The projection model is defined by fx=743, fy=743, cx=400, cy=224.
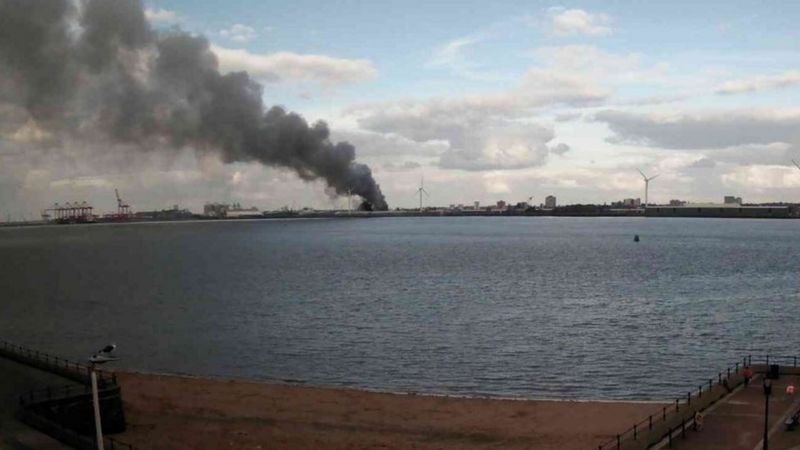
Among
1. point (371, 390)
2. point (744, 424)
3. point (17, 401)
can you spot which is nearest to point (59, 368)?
point (17, 401)

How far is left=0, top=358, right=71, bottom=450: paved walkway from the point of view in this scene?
24016 mm

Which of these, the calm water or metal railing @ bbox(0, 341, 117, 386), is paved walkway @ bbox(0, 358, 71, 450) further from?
the calm water

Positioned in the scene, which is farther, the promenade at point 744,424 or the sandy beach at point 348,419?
the sandy beach at point 348,419

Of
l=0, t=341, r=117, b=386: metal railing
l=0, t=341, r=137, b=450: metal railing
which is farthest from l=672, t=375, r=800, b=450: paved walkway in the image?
l=0, t=341, r=117, b=386: metal railing

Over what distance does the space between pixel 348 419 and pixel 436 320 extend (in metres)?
30.1

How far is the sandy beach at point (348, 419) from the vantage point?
1148 inches

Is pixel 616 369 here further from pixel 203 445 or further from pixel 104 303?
pixel 104 303

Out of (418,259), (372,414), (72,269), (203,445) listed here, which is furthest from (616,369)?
(72,269)

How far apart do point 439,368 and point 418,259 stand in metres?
89.9

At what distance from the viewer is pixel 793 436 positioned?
77.5 feet

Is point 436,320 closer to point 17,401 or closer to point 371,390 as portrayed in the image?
point 371,390

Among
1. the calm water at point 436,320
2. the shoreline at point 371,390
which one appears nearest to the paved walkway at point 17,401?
the shoreline at point 371,390

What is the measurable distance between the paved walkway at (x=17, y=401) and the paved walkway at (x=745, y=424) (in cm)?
2044

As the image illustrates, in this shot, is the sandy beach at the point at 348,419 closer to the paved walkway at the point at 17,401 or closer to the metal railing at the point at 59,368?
the metal railing at the point at 59,368
